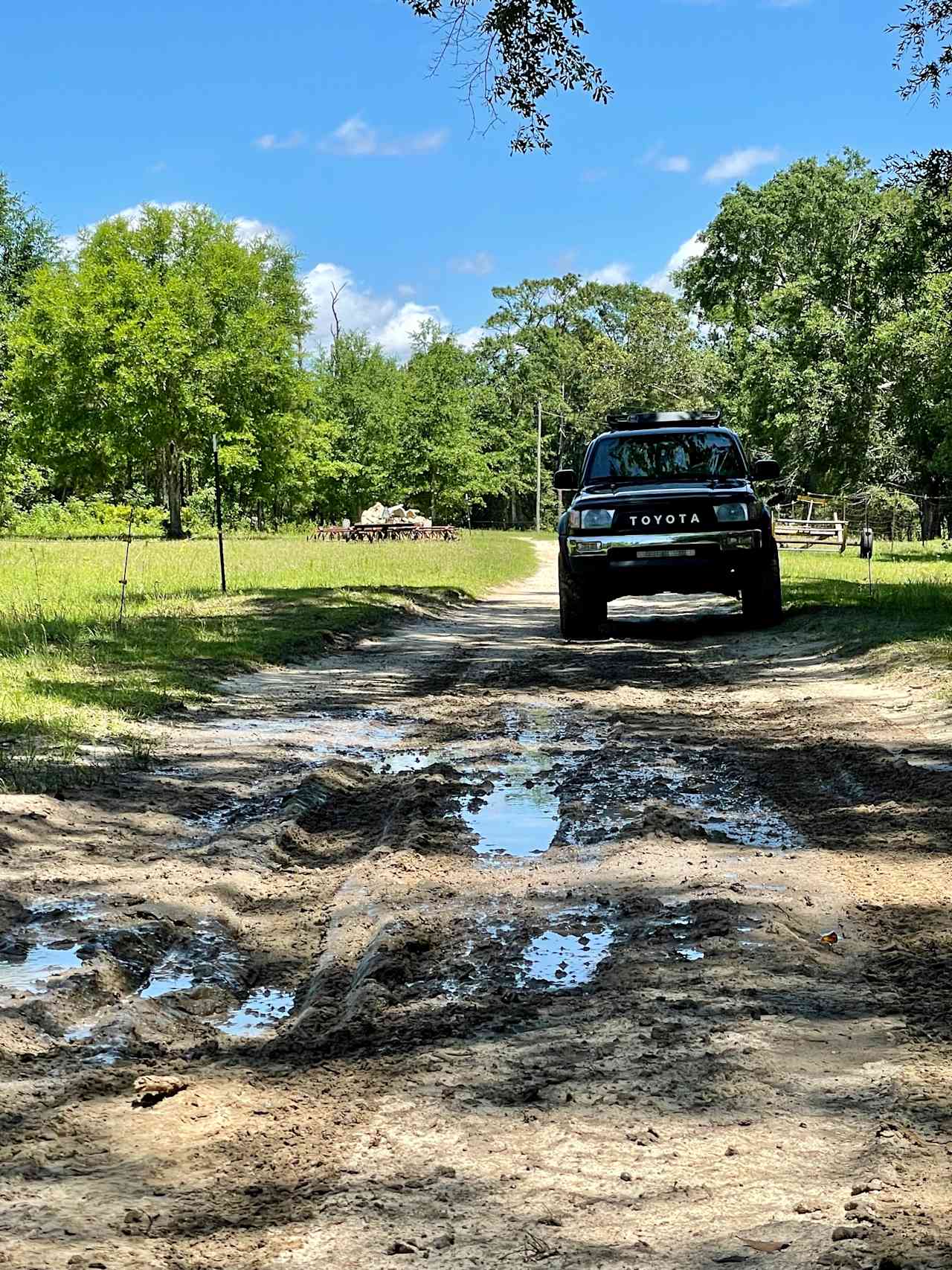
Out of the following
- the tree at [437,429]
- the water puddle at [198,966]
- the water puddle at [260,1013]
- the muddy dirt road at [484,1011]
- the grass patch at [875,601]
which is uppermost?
the tree at [437,429]

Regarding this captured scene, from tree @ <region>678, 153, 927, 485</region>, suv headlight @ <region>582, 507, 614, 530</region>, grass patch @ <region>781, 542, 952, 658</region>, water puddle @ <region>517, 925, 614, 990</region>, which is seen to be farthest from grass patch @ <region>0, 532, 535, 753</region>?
tree @ <region>678, 153, 927, 485</region>

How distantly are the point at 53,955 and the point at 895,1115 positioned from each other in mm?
2569

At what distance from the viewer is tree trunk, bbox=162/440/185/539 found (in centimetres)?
5334

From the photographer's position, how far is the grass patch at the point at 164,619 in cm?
895

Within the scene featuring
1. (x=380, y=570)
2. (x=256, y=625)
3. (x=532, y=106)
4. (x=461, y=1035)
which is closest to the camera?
(x=461, y=1035)

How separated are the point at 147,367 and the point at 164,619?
3626 centimetres

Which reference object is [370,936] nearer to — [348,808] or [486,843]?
[486,843]

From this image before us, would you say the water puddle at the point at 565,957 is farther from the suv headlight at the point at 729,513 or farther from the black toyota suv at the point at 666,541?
the suv headlight at the point at 729,513

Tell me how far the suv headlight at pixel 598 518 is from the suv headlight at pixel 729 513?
108cm

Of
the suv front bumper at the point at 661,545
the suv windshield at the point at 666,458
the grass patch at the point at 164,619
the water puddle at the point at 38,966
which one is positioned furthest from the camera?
the suv windshield at the point at 666,458

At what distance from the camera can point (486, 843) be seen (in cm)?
566

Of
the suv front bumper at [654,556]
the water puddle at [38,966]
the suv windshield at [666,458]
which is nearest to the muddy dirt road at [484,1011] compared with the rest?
the water puddle at [38,966]

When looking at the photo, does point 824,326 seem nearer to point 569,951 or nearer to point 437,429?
point 437,429

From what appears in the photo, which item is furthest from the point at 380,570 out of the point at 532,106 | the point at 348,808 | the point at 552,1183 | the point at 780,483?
the point at 780,483
